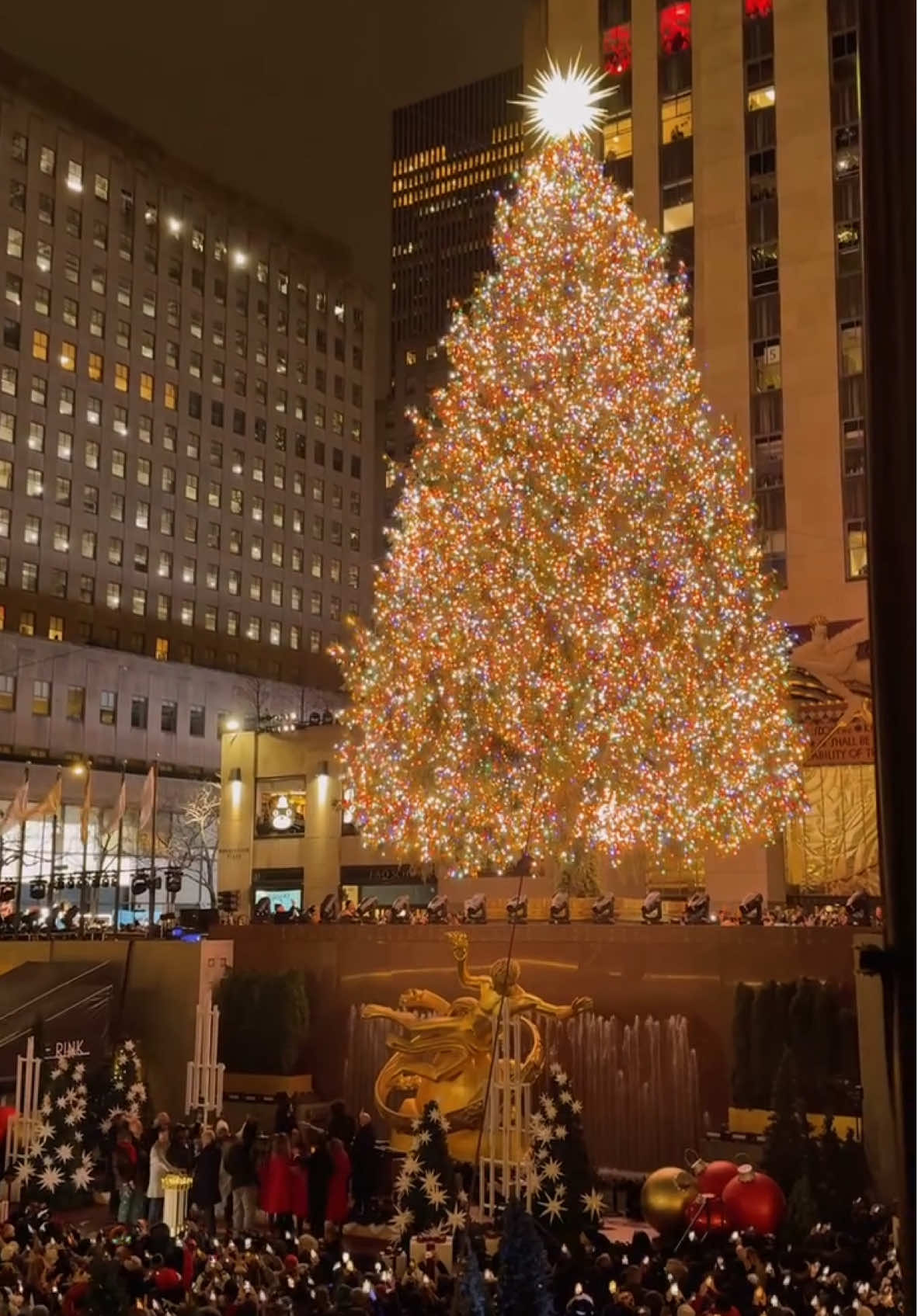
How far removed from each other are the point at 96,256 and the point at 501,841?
63677 mm

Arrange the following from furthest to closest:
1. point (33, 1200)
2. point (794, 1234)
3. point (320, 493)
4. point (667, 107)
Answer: point (320, 493) < point (667, 107) < point (33, 1200) < point (794, 1234)

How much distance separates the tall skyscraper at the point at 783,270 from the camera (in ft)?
112

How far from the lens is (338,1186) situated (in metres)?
15.4

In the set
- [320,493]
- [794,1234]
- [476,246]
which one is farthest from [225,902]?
[476,246]

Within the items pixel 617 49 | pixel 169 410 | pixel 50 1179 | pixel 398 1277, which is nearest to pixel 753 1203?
pixel 398 1277

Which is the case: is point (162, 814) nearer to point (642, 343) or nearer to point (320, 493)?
point (320, 493)

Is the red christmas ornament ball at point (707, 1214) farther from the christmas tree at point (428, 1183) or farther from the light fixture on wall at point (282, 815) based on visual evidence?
the light fixture on wall at point (282, 815)

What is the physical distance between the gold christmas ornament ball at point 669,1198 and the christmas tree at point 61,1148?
8.81m

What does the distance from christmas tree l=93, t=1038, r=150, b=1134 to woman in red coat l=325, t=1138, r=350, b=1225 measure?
4.83 metres

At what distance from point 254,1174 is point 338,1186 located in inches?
51.2

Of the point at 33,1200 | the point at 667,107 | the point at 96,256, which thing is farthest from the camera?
the point at 96,256

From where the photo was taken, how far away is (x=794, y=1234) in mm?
13047

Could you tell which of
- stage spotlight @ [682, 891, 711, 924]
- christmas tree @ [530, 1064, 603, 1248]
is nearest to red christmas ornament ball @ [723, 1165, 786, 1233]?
christmas tree @ [530, 1064, 603, 1248]

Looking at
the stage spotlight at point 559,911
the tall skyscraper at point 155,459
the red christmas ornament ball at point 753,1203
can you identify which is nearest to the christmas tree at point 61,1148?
the stage spotlight at point 559,911
